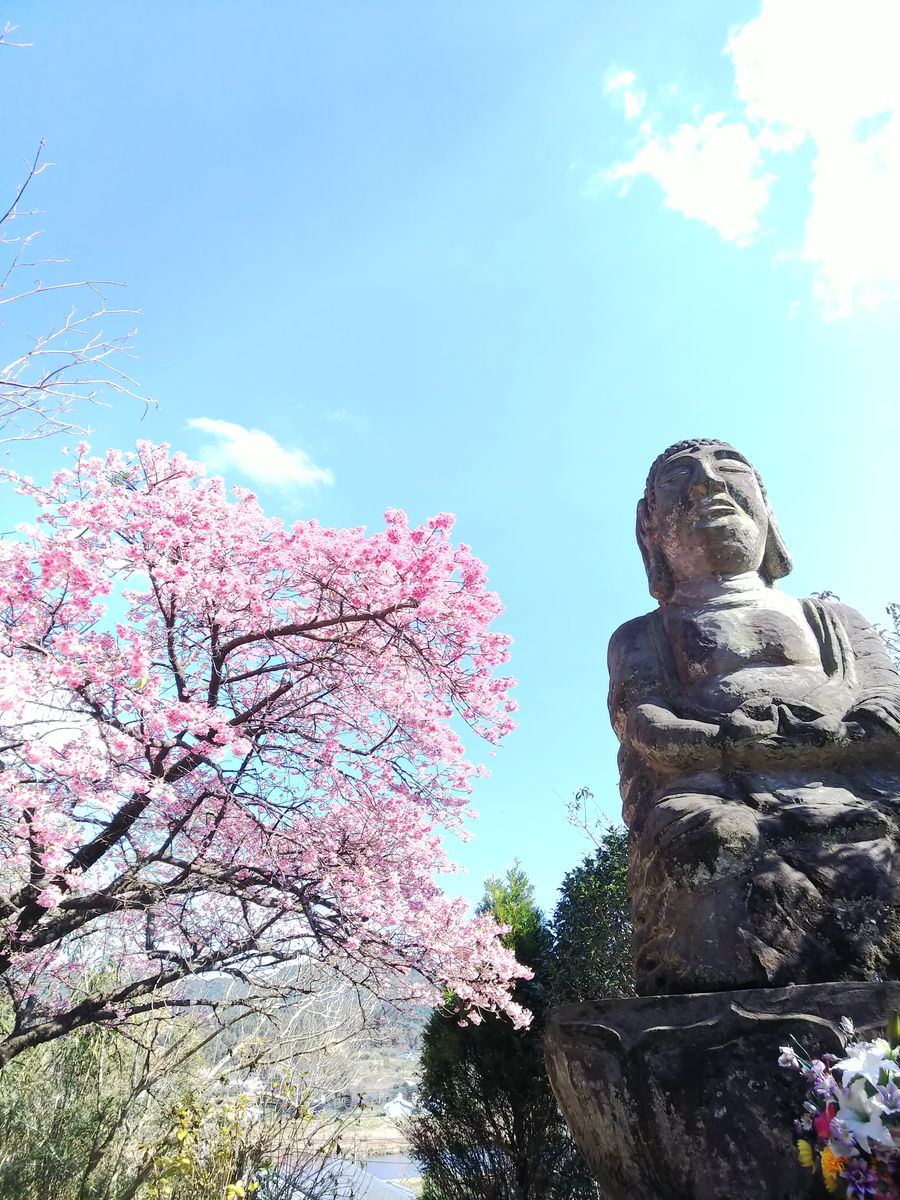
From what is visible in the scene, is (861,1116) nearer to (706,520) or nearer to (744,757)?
→ (744,757)

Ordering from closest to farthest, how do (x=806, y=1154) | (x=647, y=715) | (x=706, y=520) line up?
(x=806, y=1154) → (x=647, y=715) → (x=706, y=520)

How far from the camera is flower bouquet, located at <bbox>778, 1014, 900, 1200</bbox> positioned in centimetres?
136

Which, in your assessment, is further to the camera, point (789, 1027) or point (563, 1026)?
point (563, 1026)

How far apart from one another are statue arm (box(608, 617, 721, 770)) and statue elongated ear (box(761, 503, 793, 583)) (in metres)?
0.92

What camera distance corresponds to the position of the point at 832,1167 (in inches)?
55.2

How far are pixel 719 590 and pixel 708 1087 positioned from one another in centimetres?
268

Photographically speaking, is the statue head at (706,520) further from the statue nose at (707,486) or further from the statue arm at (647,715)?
the statue arm at (647,715)

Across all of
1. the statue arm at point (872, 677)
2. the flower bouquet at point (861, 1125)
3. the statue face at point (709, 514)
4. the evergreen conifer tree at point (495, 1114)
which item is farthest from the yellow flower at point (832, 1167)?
the evergreen conifer tree at point (495, 1114)

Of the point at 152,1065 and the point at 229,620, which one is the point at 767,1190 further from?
the point at 152,1065

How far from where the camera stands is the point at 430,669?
6352 millimetres

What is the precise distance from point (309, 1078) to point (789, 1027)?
288 inches

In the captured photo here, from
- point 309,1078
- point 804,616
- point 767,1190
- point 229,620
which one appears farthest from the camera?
point 309,1078

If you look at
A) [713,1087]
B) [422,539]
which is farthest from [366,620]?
[713,1087]

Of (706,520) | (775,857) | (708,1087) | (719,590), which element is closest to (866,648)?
(719,590)
